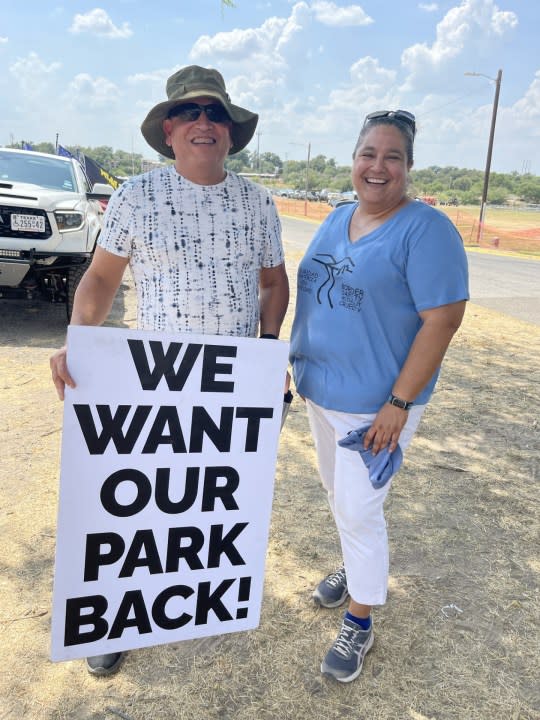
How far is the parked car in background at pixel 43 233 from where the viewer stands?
5719mm

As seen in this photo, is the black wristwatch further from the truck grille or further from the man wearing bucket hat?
the truck grille

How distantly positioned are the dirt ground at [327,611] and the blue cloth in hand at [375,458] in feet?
2.58

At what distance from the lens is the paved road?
387 inches

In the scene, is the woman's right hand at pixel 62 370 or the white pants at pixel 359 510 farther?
the white pants at pixel 359 510

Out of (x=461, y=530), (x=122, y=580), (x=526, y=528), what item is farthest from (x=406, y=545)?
(x=122, y=580)

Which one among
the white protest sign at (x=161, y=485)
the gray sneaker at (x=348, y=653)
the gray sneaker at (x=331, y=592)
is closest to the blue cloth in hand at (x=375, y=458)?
the white protest sign at (x=161, y=485)

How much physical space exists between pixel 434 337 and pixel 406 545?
5.07 ft

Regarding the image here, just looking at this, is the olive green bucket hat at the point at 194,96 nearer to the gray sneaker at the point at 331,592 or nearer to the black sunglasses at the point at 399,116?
the black sunglasses at the point at 399,116

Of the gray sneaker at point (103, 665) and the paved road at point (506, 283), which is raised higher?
the paved road at point (506, 283)

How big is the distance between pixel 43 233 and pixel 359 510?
16.2ft

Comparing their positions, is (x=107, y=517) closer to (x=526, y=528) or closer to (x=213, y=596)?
(x=213, y=596)

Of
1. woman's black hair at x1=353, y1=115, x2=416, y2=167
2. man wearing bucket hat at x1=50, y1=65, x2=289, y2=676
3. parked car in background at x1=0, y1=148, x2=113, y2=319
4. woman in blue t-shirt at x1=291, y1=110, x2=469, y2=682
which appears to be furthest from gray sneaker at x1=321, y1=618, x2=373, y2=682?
parked car in background at x1=0, y1=148, x2=113, y2=319

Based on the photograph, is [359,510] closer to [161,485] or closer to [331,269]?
[161,485]

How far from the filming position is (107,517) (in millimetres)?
1775
